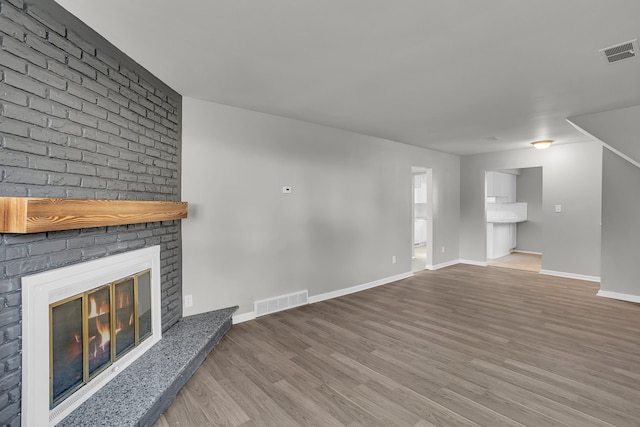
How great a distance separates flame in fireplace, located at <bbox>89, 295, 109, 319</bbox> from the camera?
6.45 feet

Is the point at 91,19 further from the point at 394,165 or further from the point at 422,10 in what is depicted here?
the point at 394,165

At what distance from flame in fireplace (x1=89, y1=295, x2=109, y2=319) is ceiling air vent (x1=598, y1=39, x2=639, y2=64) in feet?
12.6

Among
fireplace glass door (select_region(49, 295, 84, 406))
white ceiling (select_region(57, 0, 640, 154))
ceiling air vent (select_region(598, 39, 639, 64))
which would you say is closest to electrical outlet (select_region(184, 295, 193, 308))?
fireplace glass door (select_region(49, 295, 84, 406))

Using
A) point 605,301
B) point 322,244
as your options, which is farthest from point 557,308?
point 322,244

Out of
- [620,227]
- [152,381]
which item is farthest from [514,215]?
[152,381]

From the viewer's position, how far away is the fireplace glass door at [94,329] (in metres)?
1.70

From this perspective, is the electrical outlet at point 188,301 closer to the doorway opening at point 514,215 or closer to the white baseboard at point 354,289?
the white baseboard at point 354,289

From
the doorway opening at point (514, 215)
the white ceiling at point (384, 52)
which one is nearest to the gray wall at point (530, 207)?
the doorway opening at point (514, 215)

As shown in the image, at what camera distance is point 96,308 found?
201cm

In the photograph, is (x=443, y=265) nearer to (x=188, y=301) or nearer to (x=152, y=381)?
(x=188, y=301)

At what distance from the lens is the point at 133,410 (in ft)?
5.78

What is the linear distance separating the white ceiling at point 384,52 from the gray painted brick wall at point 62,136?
20cm

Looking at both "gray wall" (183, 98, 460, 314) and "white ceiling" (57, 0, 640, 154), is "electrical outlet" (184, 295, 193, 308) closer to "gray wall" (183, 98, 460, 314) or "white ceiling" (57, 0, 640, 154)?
"gray wall" (183, 98, 460, 314)

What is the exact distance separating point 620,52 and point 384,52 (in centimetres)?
169
